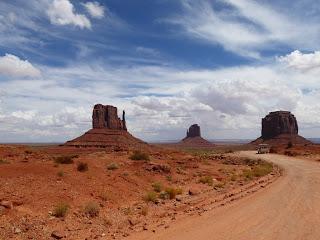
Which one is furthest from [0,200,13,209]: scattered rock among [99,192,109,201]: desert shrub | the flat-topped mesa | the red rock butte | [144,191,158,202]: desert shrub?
the flat-topped mesa

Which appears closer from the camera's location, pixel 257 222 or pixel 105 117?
pixel 257 222

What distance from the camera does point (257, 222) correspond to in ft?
47.4

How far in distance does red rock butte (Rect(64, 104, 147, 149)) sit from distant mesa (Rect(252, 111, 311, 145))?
59912mm

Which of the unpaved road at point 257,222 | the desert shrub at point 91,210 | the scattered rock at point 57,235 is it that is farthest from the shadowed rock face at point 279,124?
the scattered rock at point 57,235

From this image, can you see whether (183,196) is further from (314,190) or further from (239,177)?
(239,177)

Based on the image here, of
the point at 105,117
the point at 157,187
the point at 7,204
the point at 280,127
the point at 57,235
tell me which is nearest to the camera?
the point at 57,235

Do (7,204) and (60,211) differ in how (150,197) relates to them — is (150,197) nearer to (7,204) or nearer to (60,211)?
(60,211)

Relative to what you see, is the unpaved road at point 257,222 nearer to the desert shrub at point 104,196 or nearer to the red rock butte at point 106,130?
the desert shrub at point 104,196

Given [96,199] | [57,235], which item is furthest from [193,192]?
[57,235]

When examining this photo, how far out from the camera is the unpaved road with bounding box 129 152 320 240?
Result: 41.6 feet

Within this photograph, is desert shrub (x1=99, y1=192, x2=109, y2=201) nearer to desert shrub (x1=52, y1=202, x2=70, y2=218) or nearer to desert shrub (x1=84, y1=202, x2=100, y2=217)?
desert shrub (x1=84, y1=202, x2=100, y2=217)

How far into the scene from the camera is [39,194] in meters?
17.0

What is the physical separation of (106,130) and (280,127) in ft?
244

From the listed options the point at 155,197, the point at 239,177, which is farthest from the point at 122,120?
the point at 155,197
